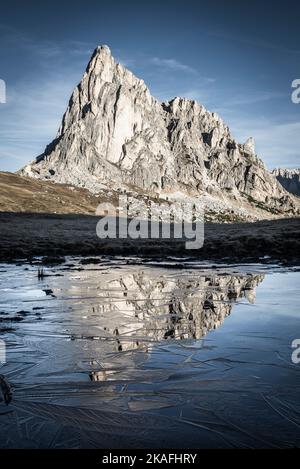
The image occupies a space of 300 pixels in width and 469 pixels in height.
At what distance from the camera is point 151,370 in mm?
7305

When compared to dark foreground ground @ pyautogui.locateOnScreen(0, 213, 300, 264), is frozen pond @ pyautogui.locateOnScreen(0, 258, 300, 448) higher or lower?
lower

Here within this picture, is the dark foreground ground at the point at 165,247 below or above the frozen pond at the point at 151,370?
above

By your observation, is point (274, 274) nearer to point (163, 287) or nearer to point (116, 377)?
point (163, 287)

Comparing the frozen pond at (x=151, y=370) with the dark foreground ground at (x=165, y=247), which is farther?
the dark foreground ground at (x=165, y=247)

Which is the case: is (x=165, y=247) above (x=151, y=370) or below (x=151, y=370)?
above

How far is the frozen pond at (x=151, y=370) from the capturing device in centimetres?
Answer: 521

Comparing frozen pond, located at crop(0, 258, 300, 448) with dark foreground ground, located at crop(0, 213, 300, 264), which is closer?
frozen pond, located at crop(0, 258, 300, 448)

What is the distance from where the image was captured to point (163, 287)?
17234 millimetres

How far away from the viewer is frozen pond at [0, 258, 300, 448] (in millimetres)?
5215

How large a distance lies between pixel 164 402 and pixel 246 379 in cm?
161

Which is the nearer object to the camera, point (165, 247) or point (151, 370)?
point (151, 370)
